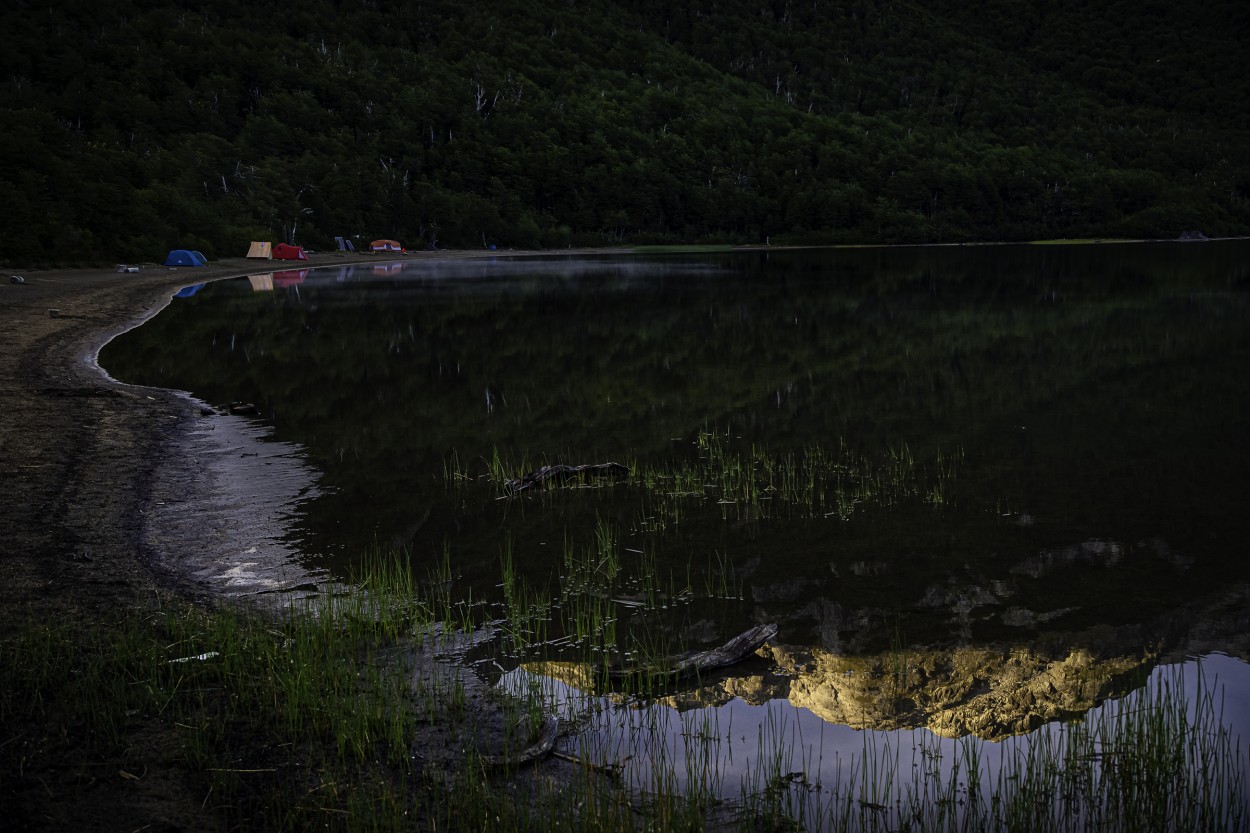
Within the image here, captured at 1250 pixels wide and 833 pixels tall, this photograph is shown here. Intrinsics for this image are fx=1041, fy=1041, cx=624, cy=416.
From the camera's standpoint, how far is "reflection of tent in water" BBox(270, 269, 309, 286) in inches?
3524

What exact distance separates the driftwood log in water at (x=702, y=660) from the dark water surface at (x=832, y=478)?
0.29 m

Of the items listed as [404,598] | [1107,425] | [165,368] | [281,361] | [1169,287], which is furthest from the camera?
[1169,287]

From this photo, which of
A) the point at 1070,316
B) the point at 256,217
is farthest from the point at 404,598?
the point at 256,217

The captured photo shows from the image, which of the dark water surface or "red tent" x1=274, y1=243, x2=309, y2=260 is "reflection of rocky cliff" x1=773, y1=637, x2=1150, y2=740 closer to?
the dark water surface

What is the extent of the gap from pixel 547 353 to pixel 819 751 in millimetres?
31122

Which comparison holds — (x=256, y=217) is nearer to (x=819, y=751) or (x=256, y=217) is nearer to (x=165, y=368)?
(x=165, y=368)

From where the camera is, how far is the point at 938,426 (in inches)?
961

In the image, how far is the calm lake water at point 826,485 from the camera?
11250mm

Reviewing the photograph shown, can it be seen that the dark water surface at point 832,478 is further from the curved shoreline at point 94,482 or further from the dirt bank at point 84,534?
the dirt bank at point 84,534

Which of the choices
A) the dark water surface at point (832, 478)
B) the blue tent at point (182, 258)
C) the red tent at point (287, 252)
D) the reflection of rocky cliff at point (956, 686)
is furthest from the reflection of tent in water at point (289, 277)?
the reflection of rocky cliff at point (956, 686)

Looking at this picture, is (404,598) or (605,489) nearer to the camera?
(404,598)

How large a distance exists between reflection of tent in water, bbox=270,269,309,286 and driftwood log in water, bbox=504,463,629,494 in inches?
2914

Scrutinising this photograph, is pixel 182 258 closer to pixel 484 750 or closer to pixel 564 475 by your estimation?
pixel 564 475

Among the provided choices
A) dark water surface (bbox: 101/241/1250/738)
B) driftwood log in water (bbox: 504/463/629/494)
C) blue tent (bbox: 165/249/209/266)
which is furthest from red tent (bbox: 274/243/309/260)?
driftwood log in water (bbox: 504/463/629/494)
